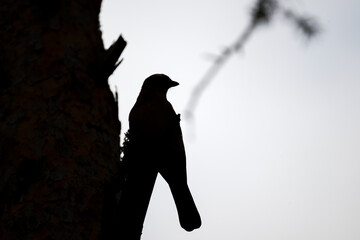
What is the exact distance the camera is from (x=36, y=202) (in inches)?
54.8

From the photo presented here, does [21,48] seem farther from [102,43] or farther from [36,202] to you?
[36,202]

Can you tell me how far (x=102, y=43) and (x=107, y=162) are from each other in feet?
2.18

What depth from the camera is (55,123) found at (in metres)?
1.57

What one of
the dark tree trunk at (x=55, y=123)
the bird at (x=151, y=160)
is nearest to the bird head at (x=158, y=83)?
the bird at (x=151, y=160)

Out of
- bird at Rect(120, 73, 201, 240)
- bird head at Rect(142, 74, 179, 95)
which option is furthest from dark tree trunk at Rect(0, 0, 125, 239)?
bird head at Rect(142, 74, 179, 95)

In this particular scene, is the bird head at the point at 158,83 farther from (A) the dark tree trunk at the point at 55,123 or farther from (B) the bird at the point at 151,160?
(A) the dark tree trunk at the point at 55,123

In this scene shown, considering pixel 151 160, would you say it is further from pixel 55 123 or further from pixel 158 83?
pixel 158 83

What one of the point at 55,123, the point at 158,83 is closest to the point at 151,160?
the point at 55,123

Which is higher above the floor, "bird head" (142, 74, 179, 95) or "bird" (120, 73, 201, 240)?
"bird head" (142, 74, 179, 95)

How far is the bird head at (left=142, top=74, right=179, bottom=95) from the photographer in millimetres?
2949

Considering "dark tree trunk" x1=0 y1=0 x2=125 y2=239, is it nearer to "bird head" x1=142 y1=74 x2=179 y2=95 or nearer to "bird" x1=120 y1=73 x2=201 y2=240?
"bird" x1=120 y1=73 x2=201 y2=240

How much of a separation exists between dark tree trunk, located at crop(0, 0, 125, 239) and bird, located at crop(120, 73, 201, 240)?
0.10 m

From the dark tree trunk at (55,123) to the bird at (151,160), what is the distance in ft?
0.31

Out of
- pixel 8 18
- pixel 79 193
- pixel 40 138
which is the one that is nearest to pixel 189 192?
pixel 79 193
